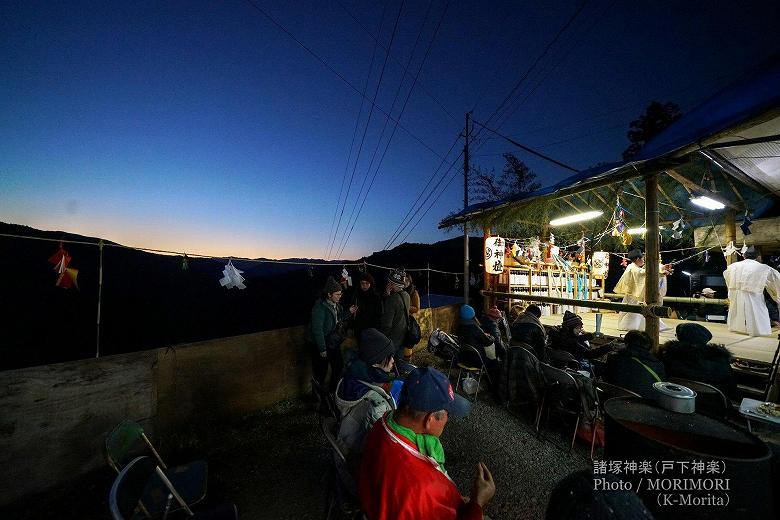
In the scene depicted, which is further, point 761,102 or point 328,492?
point 761,102

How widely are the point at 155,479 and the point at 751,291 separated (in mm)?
11342

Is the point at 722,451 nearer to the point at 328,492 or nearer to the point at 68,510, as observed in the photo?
the point at 328,492

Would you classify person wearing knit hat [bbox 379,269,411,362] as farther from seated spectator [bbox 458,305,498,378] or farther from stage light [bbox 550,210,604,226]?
stage light [bbox 550,210,604,226]

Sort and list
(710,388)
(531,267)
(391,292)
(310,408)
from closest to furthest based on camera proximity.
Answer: (710,388) < (310,408) < (391,292) < (531,267)

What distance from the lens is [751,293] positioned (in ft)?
23.5

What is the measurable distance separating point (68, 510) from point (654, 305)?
344 inches

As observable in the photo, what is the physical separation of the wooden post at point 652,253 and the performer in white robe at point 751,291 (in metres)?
3.41

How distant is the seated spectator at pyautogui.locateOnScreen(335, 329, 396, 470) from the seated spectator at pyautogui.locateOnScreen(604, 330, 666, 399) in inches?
121

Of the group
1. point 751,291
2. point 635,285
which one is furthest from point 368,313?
point 751,291

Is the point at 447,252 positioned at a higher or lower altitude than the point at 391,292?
higher

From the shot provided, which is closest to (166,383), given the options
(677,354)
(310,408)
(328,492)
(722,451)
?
(310,408)

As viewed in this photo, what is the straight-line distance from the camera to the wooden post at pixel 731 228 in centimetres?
800

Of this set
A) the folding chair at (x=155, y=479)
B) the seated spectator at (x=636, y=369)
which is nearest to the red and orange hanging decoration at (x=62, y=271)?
the folding chair at (x=155, y=479)

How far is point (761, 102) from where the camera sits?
11.6 ft
